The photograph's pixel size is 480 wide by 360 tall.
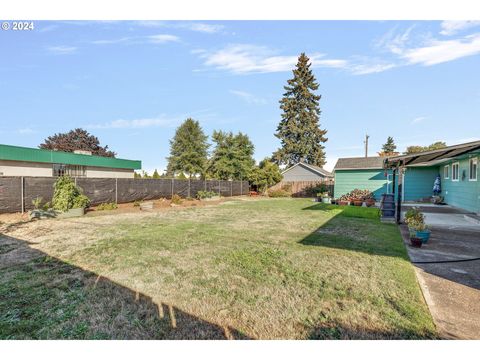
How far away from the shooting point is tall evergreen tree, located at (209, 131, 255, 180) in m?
27.7

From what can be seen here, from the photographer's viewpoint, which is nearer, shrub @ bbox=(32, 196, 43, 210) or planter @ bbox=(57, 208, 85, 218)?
planter @ bbox=(57, 208, 85, 218)

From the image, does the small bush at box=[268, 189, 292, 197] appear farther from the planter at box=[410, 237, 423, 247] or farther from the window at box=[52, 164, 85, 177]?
the planter at box=[410, 237, 423, 247]

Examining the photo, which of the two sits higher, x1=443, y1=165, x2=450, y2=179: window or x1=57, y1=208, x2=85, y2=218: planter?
x1=443, y1=165, x2=450, y2=179: window

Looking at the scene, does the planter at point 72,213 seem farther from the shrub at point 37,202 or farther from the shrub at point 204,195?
the shrub at point 204,195

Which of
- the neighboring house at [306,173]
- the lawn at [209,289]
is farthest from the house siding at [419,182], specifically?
the lawn at [209,289]

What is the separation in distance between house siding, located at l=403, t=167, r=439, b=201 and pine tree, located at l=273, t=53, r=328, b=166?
851 inches

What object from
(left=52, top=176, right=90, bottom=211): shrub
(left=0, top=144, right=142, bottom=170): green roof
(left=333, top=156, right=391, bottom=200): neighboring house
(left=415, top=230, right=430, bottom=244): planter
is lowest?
(left=415, top=230, right=430, bottom=244): planter

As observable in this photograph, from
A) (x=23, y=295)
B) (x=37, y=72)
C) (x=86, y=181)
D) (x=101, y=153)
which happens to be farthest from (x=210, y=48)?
(x=101, y=153)

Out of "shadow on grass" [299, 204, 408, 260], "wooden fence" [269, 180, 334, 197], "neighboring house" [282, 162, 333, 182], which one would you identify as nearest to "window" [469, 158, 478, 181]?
"shadow on grass" [299, 204, 408, 260]

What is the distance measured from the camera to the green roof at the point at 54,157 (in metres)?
15.4

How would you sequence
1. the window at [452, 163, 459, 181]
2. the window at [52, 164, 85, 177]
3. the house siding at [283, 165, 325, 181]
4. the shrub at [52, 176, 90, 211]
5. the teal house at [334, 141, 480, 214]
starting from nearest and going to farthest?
the shrub at [52, 176, 90, 211] → the window at [452, 163, 459, 181] → the teal house at [334, 141, 480, 214] → the window at [52, 164, 85, 177] → the house siding at [283, 165, 325, 181]

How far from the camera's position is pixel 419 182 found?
55.5ft

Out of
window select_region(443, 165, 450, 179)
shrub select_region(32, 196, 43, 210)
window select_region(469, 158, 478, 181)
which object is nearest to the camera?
shrub select_region(32, 196, 43, 210)

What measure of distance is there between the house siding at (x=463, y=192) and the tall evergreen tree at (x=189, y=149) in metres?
25.6
